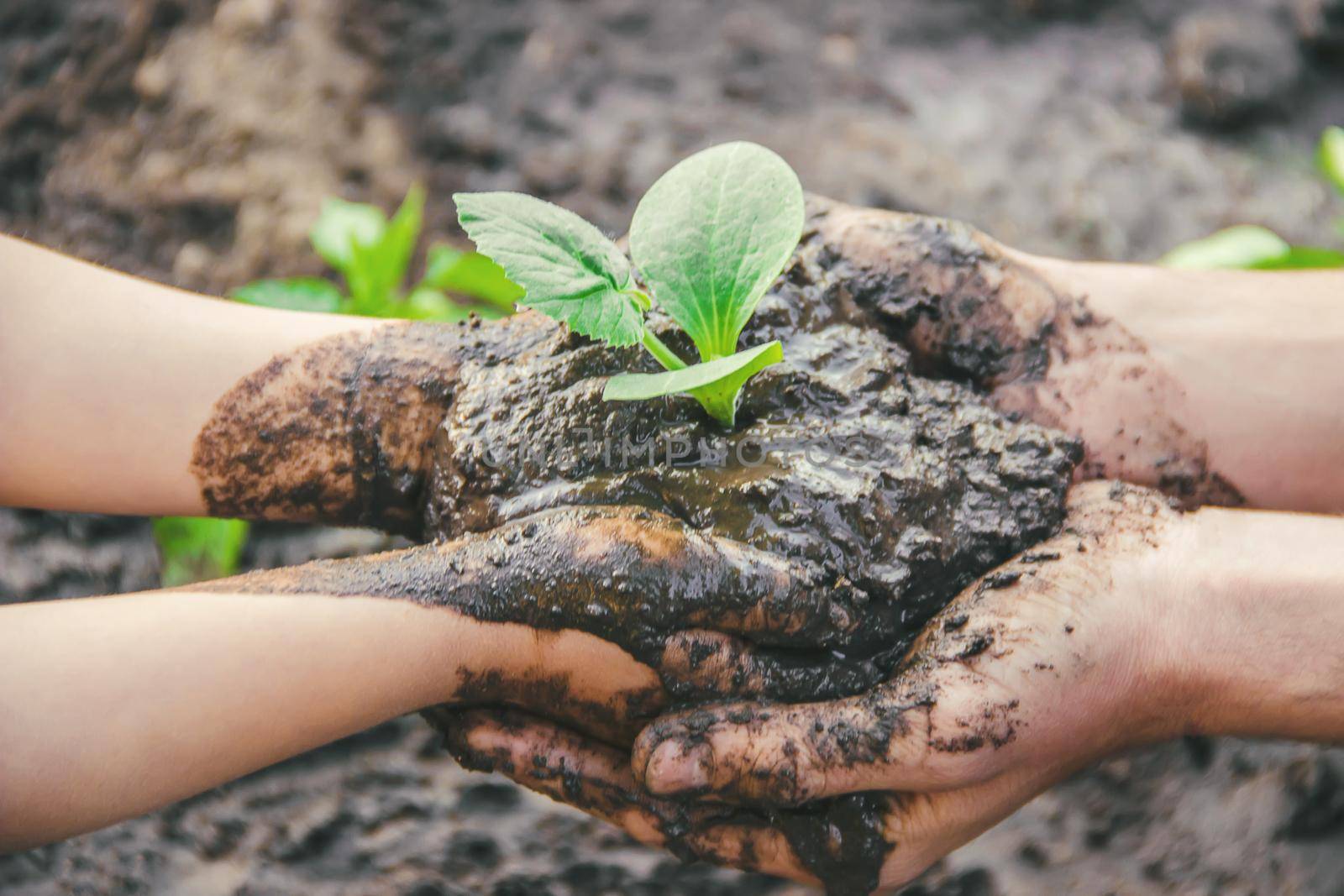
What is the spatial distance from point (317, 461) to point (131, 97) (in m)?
1.83

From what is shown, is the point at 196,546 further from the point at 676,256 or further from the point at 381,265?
the point at 676,256

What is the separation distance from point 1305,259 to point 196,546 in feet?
8.37

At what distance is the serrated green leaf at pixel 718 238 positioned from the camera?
140 centimetres

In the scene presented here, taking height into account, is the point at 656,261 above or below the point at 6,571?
above

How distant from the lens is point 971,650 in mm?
1277

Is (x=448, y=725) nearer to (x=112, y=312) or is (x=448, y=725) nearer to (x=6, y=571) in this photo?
(x=112, y=312)

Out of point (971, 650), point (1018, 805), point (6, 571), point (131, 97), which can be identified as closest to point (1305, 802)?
point (1018, 805)

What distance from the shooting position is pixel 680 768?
1222 millimetres

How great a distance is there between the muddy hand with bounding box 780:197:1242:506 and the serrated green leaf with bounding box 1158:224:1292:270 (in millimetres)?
901

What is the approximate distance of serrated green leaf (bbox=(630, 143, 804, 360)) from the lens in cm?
140

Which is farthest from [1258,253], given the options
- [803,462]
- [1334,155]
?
[803,462]

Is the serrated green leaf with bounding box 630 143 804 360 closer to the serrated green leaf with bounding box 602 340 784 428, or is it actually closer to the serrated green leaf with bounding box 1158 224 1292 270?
the serrated green leaf with bounding box 602 340 784 428

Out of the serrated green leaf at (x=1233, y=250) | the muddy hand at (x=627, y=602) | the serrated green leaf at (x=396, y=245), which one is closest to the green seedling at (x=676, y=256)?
the muddy hand at (x=627, y=602)

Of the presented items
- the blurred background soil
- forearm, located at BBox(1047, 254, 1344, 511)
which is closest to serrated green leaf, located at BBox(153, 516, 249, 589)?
the blurred background soil
